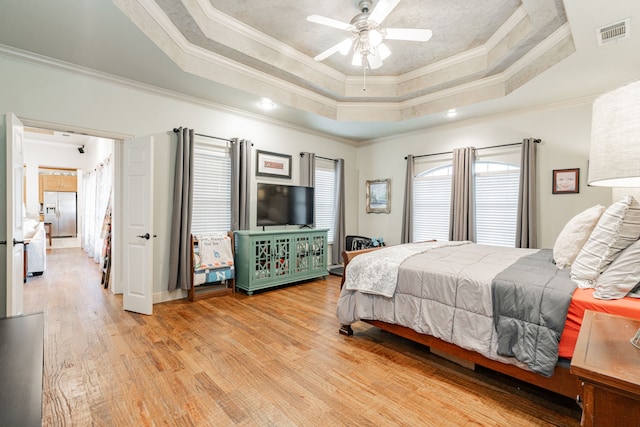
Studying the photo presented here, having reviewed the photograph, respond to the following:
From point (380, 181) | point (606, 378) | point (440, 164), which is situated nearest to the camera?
point (606, 378)

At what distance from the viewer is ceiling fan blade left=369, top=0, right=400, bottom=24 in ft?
7.28

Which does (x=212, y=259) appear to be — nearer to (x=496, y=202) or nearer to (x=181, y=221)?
(x=181, y=221)

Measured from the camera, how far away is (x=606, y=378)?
2.50 feet

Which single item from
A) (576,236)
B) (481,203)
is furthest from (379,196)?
(576,236)

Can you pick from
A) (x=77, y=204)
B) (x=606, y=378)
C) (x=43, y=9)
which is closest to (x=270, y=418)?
(x=606, y=378)

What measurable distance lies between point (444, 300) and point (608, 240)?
1016mm

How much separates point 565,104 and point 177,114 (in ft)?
17.2

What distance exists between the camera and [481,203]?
4703mm

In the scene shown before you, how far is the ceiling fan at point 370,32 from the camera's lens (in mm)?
2381

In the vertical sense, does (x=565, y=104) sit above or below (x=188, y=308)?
above

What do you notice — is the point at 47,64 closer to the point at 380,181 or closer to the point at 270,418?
the point at 270,418

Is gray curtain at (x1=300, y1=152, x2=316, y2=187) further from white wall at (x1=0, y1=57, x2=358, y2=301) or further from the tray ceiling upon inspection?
the tray ceiling

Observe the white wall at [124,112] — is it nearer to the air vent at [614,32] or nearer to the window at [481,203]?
the window at [481,203]

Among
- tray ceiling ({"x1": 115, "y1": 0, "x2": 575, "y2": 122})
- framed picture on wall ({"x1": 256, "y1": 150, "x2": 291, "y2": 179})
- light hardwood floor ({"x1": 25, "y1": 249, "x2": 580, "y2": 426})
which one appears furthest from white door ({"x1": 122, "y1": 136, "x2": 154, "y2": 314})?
framed picture on wall ({"x1": 256, "y1": 150, "x2": 291, "y2": 179})
